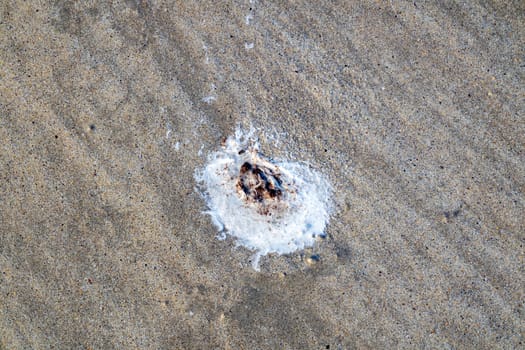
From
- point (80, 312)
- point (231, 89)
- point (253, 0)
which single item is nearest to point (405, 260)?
point (231, 89)

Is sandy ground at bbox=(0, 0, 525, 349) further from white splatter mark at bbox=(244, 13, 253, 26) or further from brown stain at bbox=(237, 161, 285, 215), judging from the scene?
brown stain at bbox=(237, 161, 285, 215)

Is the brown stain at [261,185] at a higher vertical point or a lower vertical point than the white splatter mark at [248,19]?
lower

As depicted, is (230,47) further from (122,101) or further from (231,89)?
(122,101)

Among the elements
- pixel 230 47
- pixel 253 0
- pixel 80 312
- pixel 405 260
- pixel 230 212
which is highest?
pixel 253 0

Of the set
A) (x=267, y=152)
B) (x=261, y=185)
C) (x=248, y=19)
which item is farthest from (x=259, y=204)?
(x=248, y=19)

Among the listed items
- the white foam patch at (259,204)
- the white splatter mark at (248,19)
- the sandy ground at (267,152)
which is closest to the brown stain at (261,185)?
the white foam patch at (259,204)

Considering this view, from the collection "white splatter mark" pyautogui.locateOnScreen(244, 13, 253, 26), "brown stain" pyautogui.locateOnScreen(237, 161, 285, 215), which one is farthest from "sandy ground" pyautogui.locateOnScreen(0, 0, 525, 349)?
"brown stain" pyautogui.locateOnScreen(237, 161, 285, 215)

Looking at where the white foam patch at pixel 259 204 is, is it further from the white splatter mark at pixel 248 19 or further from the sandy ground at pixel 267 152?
the white splatter mark at pixel 248 19
